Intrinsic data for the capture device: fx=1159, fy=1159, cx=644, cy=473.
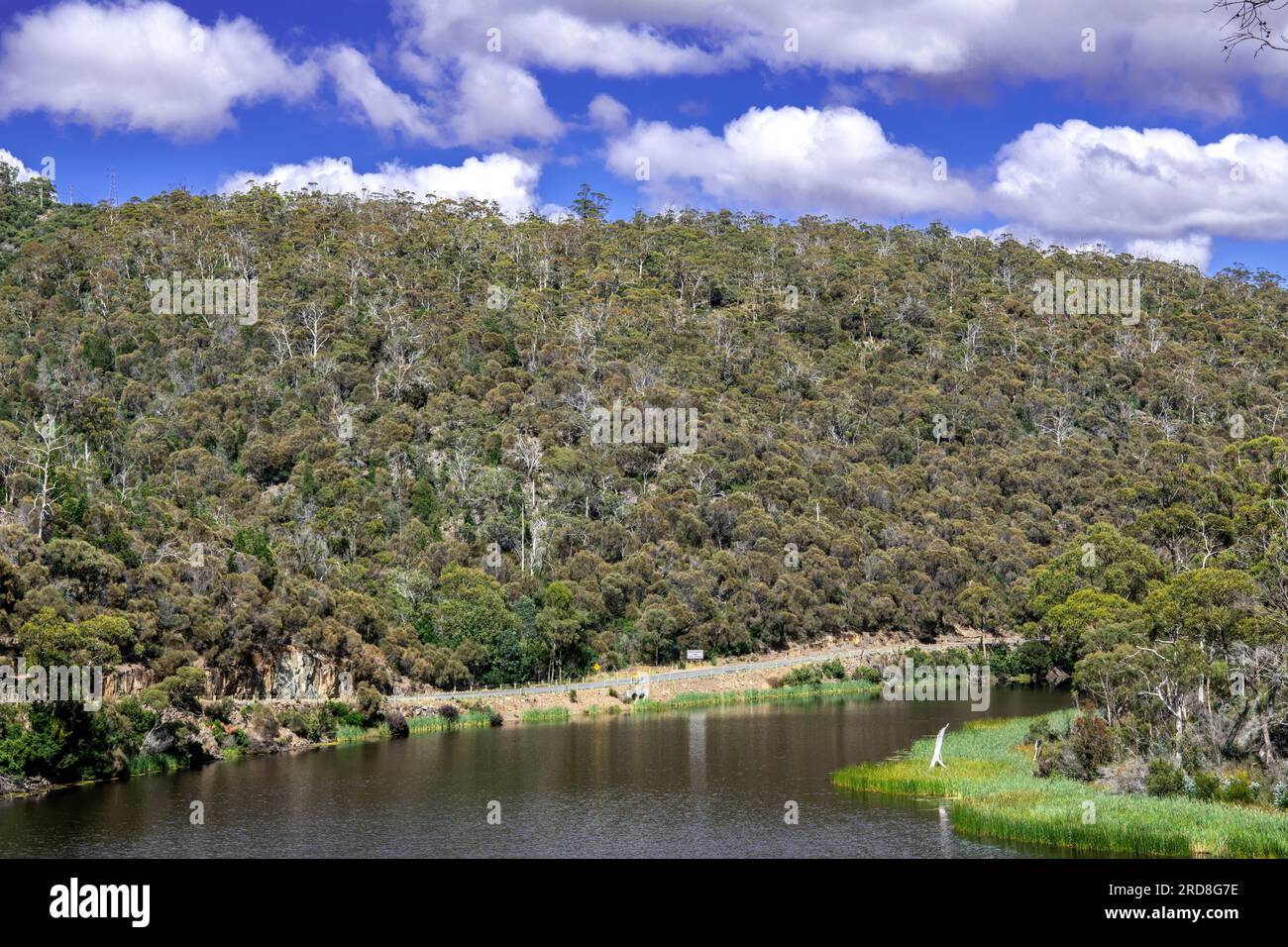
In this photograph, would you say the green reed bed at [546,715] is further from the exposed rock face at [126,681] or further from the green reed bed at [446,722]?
the exposed rock face at [126,681]

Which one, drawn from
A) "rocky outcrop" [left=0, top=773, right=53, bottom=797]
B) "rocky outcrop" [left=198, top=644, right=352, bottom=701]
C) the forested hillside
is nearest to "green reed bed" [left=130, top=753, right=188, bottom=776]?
"rocky outcrop" [left=0, top=773, right=53, bottom=797]

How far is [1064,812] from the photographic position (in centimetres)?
2914

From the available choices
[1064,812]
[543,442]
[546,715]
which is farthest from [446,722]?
[543,442]

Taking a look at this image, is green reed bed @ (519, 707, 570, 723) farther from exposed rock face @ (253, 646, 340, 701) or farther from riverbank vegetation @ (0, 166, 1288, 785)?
exposed rock face @ (253, 646, 340, 701)

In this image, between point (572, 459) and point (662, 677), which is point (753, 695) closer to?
point (662, 677)

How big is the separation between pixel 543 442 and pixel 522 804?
57958 millimetres

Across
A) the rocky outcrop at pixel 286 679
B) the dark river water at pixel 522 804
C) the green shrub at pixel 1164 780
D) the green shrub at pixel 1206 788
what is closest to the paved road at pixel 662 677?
the rocky outcrop at pixel 286 679

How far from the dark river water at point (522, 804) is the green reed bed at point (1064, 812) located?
3.80 feet

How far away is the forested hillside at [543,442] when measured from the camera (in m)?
57.1
